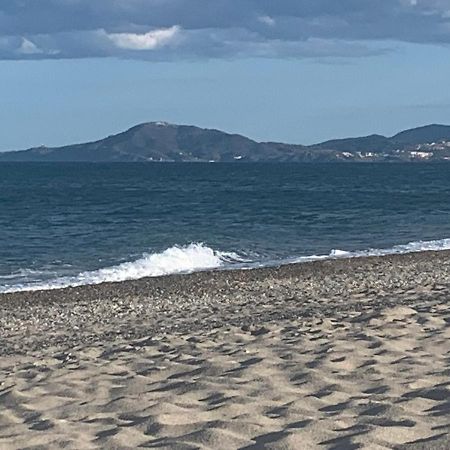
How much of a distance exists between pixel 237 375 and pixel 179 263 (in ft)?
64.2

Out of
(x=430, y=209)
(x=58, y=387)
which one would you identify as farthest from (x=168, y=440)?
(x=430, y=209)

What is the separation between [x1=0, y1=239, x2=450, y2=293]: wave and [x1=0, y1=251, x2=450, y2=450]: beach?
6.71 meters

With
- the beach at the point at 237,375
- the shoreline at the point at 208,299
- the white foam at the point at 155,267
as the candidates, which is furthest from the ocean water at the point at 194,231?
the beach at the point at 237,375

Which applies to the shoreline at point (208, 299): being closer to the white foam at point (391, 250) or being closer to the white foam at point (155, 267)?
the white foam at point (155, 267)

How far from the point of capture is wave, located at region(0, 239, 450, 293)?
78.8 feet

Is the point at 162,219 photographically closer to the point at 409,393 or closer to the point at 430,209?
the point at 430,209

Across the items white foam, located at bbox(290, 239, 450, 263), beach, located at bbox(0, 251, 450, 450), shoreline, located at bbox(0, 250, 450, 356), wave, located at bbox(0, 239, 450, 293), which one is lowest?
white foam, located at bbox(290, 239, 450, 263)

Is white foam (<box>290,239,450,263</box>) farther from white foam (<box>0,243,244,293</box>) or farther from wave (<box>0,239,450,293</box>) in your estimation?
white foam (<box>0,243,244,293</box>)

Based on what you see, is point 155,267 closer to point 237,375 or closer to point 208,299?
point 208,299

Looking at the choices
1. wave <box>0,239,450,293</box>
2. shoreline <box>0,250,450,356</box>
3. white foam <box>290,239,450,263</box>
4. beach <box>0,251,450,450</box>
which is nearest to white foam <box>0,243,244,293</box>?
wave <box>0,239,450,293</box>

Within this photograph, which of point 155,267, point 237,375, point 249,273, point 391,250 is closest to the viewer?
point 237,375

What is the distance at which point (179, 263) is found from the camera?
28406 millimetres

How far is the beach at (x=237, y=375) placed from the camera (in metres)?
6.82

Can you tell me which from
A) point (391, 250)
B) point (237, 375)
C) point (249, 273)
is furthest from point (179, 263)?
point (237, 375)
